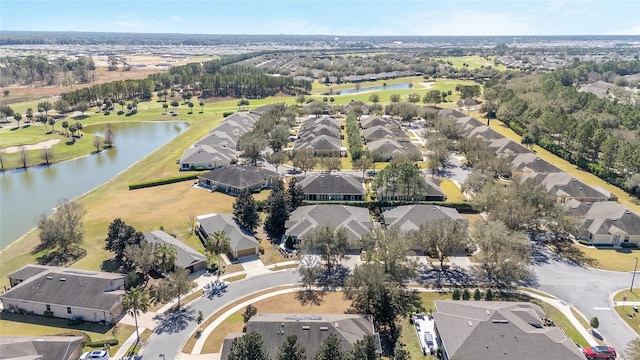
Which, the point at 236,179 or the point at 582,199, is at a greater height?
the point at 236,179

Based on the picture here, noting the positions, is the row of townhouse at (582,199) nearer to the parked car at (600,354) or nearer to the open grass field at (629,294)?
the open grass field at (629,294)

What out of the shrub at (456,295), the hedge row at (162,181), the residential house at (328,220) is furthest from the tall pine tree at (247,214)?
the shrub at (456,295)

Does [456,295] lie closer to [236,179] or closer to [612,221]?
[612,221]

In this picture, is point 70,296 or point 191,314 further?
point 191,314

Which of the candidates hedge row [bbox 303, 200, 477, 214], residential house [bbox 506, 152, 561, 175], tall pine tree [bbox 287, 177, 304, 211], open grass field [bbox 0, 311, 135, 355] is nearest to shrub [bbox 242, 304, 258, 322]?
open grass field [bbox 0, 311, 135, 355]

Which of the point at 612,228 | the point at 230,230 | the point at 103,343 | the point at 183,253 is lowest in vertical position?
the point at 103,343

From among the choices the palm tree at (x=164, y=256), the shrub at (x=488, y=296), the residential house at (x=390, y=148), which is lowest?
the shrub at (x=488, y=296)

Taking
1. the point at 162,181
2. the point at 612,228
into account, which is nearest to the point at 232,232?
the point at 162,181
